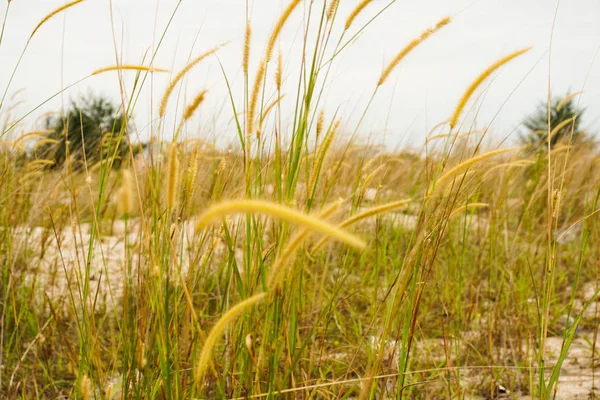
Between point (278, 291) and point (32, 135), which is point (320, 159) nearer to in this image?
point (278, 291)

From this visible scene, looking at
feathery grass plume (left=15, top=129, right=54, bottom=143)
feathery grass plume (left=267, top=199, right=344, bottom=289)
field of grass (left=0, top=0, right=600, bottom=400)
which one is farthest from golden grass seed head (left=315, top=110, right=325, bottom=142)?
feathery grass plume (left=15, top=129, right=54, bottom=143)

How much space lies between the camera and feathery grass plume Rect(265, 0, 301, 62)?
1.17 meters

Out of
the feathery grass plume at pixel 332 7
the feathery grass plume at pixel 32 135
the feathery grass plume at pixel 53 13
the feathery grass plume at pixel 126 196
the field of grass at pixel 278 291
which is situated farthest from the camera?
the feathery grass plume at pixel 32 135

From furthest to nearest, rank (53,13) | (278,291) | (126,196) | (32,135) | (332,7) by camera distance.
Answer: (32,135)
(53,13)
(332,7)
(278,291)
(126,196)

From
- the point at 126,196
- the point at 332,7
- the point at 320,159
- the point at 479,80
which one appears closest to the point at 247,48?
the point at 332,7

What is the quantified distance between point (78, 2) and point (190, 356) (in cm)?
103

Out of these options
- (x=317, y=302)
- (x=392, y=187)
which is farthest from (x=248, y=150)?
(x=392, y=187)

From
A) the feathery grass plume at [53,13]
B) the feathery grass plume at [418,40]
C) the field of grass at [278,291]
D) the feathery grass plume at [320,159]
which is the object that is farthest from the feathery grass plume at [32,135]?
the feathery grass plume at [418,40]

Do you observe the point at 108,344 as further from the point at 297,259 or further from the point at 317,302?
the point at 297,259

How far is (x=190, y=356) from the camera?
4.37 feet

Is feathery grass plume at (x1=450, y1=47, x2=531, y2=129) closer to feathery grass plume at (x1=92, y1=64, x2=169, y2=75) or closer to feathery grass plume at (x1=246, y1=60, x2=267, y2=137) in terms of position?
feathery grass plume at (x1=246, y1=60, x2=267, y2=137)

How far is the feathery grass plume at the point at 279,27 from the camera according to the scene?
117cm

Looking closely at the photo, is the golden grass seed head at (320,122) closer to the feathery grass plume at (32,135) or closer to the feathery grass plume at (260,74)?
the feathery grass plume at (260,74)

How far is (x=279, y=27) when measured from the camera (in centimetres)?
119
